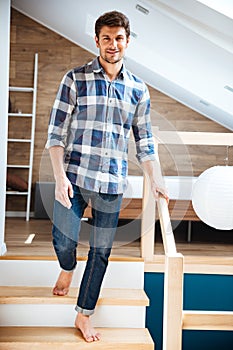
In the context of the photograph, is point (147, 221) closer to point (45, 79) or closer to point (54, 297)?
point (54, 297)

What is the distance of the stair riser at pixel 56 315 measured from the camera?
344 cm

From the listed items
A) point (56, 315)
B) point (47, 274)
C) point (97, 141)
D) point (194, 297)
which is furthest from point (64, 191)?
point (194, 297)

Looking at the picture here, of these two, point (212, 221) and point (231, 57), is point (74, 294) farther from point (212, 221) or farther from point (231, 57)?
point (231, 57)

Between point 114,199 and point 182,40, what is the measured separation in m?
1.91

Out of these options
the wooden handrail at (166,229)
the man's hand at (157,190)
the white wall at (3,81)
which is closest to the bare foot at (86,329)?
the wooden handrail at (166,229)

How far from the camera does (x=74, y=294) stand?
3492 mm

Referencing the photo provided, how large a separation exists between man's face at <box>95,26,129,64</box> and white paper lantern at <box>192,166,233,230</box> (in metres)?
0.77

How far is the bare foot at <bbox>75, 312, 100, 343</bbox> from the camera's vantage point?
10.4 ft

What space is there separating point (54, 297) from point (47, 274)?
32cm

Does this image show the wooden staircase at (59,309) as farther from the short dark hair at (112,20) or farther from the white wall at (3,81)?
the short dark hair at (112,20)

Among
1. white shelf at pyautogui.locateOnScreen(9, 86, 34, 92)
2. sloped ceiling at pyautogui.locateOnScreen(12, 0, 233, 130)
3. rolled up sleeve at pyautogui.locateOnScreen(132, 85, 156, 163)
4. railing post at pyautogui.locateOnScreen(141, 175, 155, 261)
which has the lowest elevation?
railing post at pyautogui.locateOnScreen(141, 175, 155, 261)

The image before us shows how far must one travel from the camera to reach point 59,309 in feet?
11.3

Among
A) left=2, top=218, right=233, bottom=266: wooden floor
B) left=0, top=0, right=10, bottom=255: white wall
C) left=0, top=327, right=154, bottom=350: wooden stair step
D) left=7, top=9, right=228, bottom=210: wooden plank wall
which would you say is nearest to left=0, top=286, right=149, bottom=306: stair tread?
left=0, top=327, right=154, bottom=350: wooden stair step

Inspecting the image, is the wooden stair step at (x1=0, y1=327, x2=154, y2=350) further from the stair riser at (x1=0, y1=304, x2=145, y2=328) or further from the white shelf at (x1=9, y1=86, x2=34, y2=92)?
the white shelf at (x1=9, y1=86, x2=34, y2=92)
